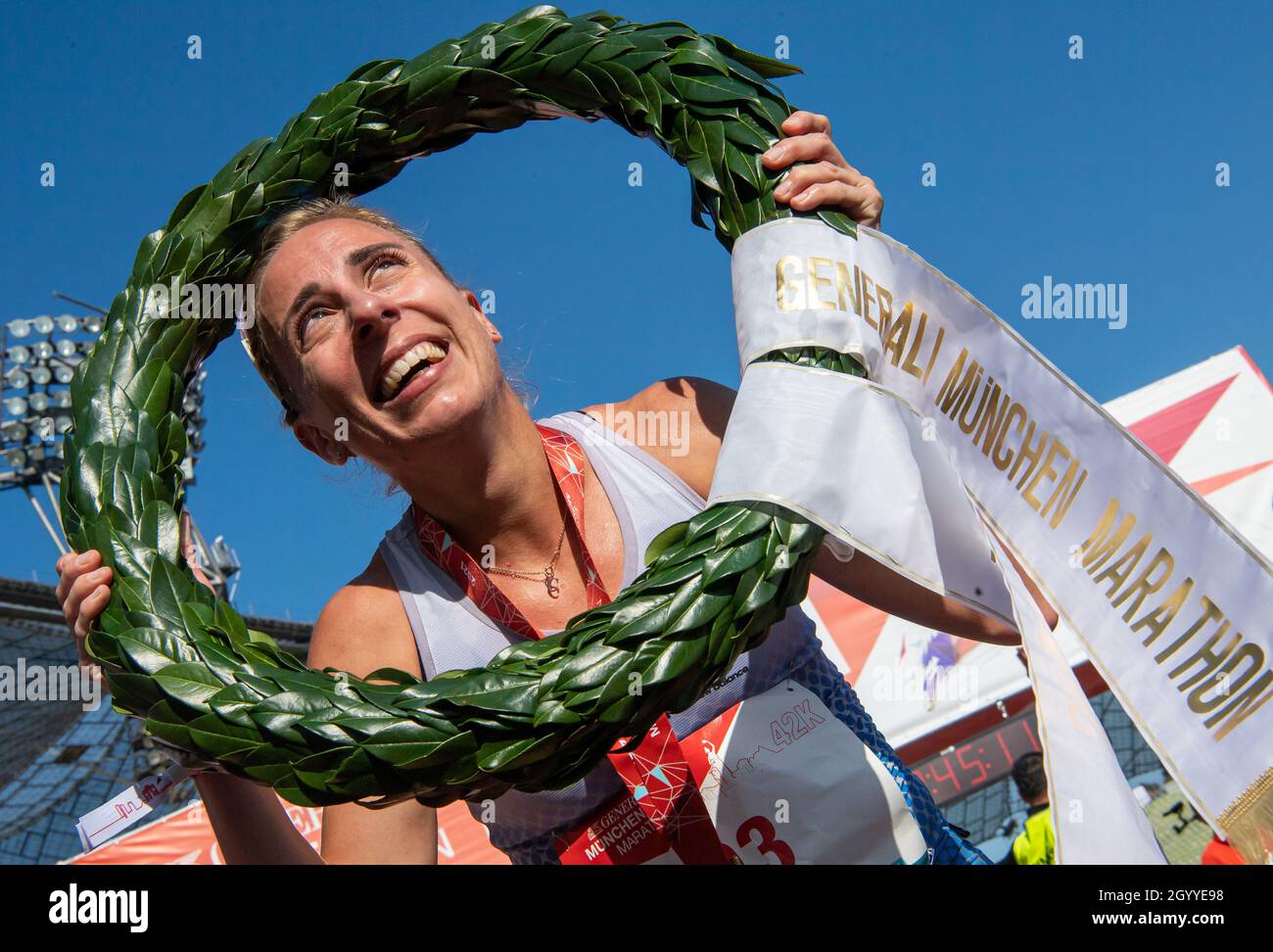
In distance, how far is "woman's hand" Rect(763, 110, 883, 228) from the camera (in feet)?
6.83

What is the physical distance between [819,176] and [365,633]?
1.25 meters

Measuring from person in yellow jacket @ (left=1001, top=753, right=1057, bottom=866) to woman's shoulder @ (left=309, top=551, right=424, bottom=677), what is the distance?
Answer: 4591 mm

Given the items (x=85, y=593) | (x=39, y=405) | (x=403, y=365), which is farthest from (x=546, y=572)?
(x=39, y=405)

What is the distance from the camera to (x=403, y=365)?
7.22 ft

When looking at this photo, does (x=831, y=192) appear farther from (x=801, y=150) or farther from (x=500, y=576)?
(x=500, y=576)

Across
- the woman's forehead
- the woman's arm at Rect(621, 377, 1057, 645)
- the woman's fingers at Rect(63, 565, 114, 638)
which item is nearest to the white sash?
the woman's arm at Rect(621, 377, 1057, 645)

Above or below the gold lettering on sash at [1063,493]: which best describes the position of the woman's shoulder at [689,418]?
above

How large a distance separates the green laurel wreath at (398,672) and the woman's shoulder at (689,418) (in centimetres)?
37

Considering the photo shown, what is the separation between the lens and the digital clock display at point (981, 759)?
24.5 ft

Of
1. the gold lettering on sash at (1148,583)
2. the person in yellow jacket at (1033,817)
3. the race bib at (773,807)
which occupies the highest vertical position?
the gold lettering on sash at (1148,583)

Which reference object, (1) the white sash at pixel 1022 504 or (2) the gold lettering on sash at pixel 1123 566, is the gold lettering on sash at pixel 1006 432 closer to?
(1) the white sash at pixel 1022 504

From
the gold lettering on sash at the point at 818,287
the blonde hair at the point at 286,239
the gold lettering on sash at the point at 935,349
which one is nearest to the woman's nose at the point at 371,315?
the blonde hair at the point at 286,239
